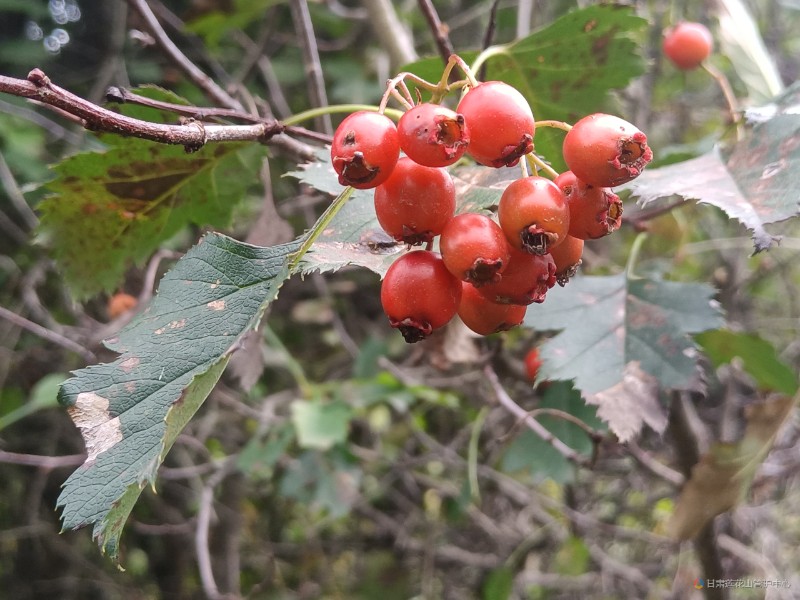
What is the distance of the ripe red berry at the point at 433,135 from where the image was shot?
0.65 metres

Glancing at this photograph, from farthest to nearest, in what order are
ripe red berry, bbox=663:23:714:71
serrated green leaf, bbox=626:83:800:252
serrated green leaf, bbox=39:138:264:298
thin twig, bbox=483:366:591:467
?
ripe red berry, bbox=663:23:714:71
thin twig, bbox=483:366:591:467
serrated green leaf, bbox=39:138:264:298
serrated green leaf, bbox=626:83:800:252

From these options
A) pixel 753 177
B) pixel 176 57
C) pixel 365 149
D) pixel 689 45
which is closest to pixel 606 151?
pixel 365 149

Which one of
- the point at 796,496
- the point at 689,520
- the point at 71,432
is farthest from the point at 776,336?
the point at 71,432

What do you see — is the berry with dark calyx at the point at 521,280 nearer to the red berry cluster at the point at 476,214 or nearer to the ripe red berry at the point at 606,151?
the red berry cluster at the point at 476,214

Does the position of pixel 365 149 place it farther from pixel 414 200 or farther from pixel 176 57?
pixel 176 57

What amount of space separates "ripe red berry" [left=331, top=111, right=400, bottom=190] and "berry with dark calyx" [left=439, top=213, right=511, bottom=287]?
112mm

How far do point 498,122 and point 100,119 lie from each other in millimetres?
431

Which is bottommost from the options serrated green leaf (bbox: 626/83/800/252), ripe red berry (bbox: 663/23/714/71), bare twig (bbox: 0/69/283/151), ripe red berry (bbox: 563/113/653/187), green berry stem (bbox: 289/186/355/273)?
ripe red berry (bbox: 663/23/714/71)

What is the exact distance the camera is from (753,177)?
0.93m

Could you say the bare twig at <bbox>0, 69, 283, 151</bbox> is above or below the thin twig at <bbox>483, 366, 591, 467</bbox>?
above

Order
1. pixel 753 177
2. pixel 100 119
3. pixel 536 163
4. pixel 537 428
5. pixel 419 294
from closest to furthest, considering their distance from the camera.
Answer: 1. pixel 100 119
2. pixel 419 294
3. pixel 536 163
4. pixel 753 177
5. pixel 537 428

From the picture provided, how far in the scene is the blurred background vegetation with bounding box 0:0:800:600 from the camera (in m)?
2.19

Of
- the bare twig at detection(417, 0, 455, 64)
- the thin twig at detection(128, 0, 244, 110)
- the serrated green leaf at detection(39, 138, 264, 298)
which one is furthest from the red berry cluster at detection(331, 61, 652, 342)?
the thin twig at detection(128, 0, 244, 110)

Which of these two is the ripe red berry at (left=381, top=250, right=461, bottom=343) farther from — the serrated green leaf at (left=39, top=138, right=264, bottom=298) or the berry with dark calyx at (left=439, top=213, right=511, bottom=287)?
the serrated green leaf at (left=39, top=138, right=264, bottom=298)
